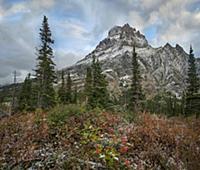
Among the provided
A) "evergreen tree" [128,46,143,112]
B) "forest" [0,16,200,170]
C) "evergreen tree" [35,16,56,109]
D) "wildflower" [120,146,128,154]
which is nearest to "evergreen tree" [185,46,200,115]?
"evergreen tree" [128,46,143,112]

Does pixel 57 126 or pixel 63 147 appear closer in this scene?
pixel 63 147

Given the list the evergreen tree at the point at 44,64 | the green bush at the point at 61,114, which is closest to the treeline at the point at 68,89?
the evergreen tree at the point at 44,64

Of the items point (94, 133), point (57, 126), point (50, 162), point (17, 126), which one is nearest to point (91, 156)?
point (50, 162)

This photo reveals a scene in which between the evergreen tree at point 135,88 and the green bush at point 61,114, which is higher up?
the evergreen tree at point 135,88

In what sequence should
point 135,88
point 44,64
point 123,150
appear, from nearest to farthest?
point 123,150 → point 44,64 → point 135,88

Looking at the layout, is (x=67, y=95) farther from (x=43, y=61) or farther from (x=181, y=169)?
(x=181, y=169)

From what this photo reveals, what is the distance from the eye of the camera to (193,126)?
10398 millimetres

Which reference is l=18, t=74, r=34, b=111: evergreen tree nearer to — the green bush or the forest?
the green bush

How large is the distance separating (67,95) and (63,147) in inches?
2155

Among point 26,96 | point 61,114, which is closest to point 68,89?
point 26,96

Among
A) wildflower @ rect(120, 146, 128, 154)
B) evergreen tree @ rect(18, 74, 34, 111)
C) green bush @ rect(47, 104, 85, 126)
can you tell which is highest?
evergreen tree @ rect(18, 74, 34, 111)

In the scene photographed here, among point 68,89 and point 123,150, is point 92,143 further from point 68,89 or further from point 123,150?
point 68,89

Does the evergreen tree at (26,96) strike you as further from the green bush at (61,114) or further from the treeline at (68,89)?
the green bush at (61,114)

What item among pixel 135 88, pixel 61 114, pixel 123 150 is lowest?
pixel 123 150
